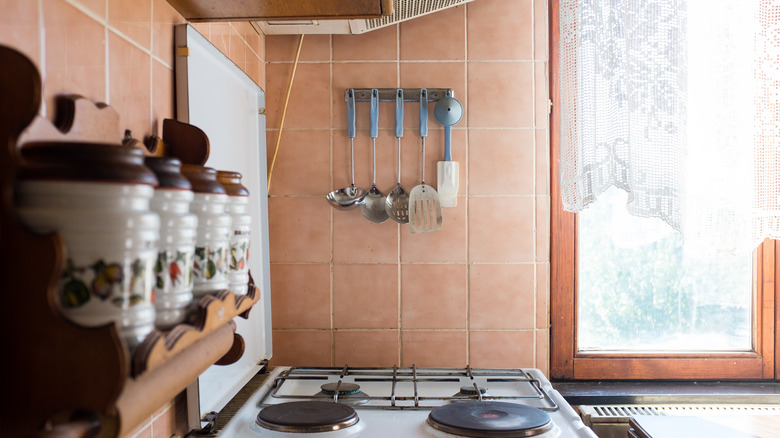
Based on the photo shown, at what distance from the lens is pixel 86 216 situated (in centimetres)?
51

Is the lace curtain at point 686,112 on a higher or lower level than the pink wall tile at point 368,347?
higher

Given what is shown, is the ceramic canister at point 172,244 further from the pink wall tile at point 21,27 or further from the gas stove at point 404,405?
the gas stove at point 404,405

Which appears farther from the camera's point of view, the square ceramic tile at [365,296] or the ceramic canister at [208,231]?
the square ceramic tile at [365,296]

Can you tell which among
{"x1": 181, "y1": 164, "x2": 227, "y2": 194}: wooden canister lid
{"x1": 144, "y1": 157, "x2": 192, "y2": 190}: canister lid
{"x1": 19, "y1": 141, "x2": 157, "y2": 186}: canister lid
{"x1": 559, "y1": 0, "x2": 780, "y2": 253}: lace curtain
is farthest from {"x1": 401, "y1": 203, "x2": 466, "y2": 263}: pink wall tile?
{"x1": 19, "y1": 141, "x2": 157, "y2": 186}: canister lid

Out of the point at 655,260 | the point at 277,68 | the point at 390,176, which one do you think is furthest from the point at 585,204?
the point at 277,68

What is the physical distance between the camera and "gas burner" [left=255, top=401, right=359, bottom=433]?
118 centimetres

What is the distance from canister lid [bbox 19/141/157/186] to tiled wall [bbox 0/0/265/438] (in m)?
0.16

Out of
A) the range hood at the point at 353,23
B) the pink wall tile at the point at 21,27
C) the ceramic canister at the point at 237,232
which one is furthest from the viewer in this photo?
the range hood at the point at 353,23

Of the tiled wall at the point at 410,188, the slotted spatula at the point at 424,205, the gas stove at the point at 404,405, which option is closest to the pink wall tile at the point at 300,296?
the tiled wall at the point at 410,188

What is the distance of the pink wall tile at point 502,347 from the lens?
5.75ft

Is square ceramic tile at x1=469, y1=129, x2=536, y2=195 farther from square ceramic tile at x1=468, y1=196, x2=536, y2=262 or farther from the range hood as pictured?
the range hood

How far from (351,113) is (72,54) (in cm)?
100

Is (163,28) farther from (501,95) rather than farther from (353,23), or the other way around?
(501,95)

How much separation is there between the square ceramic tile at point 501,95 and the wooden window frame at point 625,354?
0.28 feet
